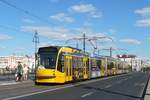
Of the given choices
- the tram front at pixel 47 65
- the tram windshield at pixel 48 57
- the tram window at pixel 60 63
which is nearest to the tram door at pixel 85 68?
the tram window at pixel 60 63

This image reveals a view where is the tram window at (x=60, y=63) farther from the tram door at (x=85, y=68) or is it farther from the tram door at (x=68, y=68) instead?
the tram door at (x=85, y=68)

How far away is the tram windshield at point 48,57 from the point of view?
108ft

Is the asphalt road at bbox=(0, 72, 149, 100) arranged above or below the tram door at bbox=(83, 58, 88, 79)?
below

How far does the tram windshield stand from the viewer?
3284cm

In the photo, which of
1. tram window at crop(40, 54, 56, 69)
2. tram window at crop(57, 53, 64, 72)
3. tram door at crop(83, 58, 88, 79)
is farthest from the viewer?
tram door at crop(83, 58, 88, 79)

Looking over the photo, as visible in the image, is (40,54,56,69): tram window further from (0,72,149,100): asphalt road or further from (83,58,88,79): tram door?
(83,58,88,79): tram door

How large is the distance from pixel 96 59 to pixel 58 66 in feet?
A: 63.0

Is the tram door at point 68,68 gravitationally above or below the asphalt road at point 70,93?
above

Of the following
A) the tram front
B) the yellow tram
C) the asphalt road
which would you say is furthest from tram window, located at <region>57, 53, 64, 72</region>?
the asphalt road

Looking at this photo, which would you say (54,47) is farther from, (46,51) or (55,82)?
(55,82)

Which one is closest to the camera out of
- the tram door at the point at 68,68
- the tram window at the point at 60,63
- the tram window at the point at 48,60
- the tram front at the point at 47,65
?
the tram front at the point at 47,65

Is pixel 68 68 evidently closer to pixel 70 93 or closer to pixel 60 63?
pixel 60 63

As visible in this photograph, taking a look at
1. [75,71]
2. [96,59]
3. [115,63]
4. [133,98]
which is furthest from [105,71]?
[133,98]

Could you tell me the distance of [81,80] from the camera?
4291 cm
